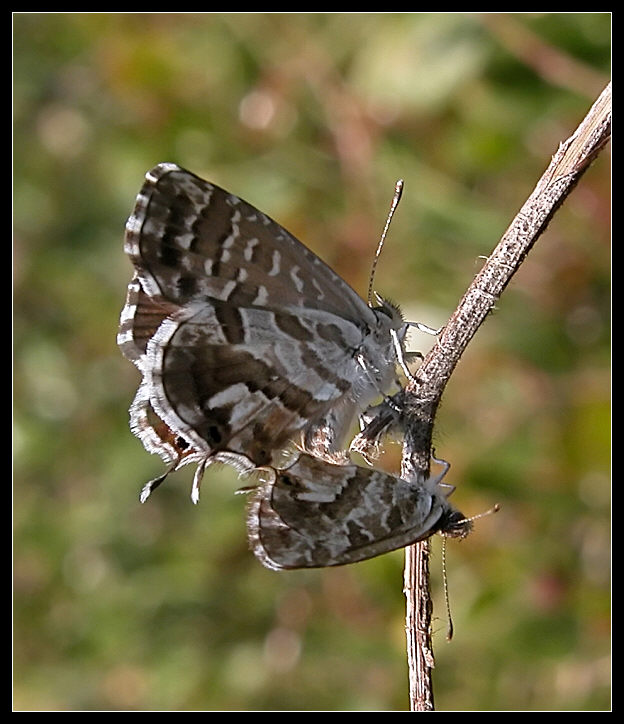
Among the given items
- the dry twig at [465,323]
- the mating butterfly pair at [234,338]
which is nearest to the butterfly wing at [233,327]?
the mating butterfly pair at [234,338]

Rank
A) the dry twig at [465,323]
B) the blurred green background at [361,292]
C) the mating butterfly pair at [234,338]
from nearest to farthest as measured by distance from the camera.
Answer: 1. the dry twig at [465,323]
2. the mating butterfly pair at [234,338]
3. the blurred green background at [361,292]

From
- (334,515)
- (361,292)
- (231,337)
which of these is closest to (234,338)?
(231,337)

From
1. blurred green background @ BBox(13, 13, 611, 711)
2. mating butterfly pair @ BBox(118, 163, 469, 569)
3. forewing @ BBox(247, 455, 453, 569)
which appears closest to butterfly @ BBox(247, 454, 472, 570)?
forewing @ BBox(247, 455, 453, 569)

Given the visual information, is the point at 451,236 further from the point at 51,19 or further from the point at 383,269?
the point at 51,19

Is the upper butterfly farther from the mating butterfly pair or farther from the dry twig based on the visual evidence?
the dry twig

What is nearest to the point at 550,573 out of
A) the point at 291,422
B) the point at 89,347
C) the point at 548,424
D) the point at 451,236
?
the point at 548,424

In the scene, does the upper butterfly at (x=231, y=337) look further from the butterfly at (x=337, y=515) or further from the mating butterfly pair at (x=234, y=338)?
the butterfly at (x=337, y=515)

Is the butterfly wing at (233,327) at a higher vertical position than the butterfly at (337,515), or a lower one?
higher

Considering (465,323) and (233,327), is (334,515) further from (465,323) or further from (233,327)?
(233,327)
